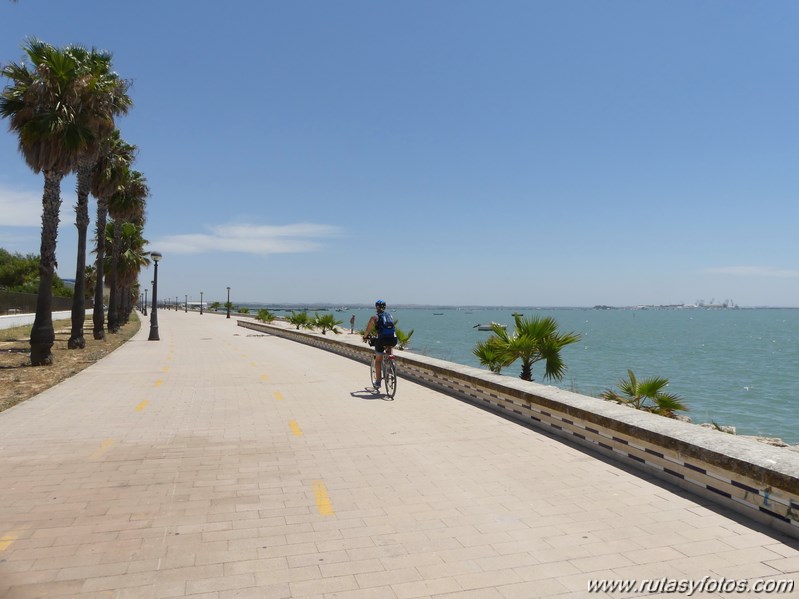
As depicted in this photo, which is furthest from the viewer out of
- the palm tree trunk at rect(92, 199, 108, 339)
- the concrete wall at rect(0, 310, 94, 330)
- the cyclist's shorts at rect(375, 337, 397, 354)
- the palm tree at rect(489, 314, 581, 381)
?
the concrete wall at rect(0, 310, 94, 330)

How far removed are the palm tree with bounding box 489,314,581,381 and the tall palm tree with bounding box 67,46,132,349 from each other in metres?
15.9

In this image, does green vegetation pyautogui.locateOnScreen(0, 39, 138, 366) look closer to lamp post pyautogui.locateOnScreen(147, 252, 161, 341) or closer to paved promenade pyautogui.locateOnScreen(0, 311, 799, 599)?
paved promenade pyautogui.locateOnScreen(0, 311, 799, 599)

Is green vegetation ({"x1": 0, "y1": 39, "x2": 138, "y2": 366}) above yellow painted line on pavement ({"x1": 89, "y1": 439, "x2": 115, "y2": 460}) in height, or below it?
above

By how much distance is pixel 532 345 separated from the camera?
12758 mm

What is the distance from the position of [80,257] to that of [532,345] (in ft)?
70.5

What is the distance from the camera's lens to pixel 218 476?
670 cm

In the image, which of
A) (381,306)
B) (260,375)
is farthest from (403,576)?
(260,375)

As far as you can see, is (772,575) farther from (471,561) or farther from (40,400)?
(40,400)

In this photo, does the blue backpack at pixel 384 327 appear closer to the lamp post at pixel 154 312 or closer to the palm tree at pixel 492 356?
the palm tree at pixel 492 356

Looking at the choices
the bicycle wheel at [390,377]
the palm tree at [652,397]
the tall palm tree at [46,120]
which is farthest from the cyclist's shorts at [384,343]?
the tall palm tree at [46,120]

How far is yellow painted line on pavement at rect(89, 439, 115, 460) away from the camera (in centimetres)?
751

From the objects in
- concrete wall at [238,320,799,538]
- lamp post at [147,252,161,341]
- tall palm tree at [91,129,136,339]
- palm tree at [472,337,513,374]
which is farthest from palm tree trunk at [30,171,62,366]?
concrete wall at [238,320,799,538]
